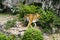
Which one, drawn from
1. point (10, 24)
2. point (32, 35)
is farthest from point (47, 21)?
point (32, 35)

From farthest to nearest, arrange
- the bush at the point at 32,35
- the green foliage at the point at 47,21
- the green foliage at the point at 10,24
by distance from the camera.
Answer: the green foliage at the point at 47,21
the green foliage at the point at 10,24
the bush at the point at 32,35

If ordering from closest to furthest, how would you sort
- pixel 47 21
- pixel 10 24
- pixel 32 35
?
1. pixel 32 35
2. pixel 10 24
3. pixel 47 21

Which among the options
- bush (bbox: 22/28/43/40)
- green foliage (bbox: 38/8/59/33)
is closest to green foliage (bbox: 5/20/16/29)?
green foliage (bbox: 38/8/59/33)

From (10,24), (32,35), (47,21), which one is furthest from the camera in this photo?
(47,21)

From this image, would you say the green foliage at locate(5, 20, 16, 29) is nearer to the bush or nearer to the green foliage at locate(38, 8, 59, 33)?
the green foliage at locate(38, 8, 59, 33)

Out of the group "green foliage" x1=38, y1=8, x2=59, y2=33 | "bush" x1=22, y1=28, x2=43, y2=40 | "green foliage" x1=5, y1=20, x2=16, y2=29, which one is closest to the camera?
"bush" x1=22, y1=28, x2=43, y2=40

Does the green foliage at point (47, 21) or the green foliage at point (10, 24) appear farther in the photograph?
the green foliage at point (47, 21)

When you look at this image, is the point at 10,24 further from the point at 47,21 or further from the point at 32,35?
the point at 32,35

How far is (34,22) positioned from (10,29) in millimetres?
1341

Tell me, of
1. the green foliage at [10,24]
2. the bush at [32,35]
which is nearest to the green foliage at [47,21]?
the green foliage at [10,24]

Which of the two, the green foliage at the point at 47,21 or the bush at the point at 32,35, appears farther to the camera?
the green foliage at the point at 47,21

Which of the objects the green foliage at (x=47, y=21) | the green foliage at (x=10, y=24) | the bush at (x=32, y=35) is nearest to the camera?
the bush at (x=32, y=35)

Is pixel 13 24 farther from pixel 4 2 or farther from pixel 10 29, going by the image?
pixel 4 2

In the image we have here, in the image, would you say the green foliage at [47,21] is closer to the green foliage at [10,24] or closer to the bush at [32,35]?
the green foliage at [10,24]
